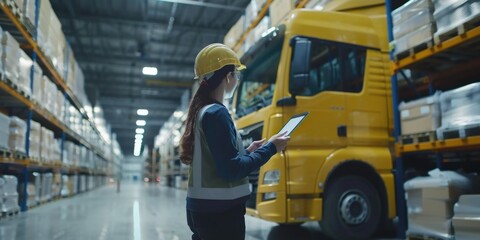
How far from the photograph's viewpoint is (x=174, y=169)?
2058 cm

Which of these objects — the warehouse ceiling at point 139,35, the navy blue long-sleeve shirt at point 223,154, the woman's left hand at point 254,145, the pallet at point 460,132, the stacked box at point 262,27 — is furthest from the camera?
the warehouse ceiling at point 139,35

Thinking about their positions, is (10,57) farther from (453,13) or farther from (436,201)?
(436,201)

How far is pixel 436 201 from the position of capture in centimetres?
355

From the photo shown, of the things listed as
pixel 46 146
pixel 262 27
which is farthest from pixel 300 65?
pixel 46 146

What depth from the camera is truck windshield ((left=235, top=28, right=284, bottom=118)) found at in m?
4.33

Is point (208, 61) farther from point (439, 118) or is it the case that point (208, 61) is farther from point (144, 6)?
point (144, 6)

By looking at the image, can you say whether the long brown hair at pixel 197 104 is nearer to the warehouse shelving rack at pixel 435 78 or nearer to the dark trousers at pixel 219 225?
the dark trousers at pixel 219 225

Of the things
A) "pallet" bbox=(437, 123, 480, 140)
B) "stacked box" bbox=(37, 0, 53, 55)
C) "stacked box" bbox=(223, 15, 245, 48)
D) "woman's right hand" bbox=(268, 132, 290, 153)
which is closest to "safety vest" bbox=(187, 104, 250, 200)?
"woman's right hand" bbox=(268, 132, 290, 153)

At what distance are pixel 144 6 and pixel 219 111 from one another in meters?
12.5

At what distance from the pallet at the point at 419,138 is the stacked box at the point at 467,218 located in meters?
0.68

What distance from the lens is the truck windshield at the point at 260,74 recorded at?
4328mm

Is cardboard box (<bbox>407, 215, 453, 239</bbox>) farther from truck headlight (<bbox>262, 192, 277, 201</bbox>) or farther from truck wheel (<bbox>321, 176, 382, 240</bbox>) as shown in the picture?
truck headlight (<bbox>262, 192, 277, 201</bbox>)

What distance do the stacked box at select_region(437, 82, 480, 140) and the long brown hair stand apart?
256 centimetres

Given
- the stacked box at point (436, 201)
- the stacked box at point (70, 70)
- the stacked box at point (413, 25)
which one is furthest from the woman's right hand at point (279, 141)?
the stacked box at point (70, 70)
